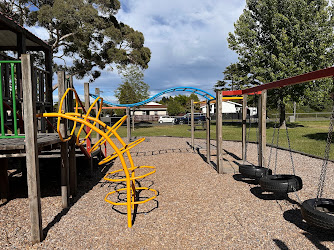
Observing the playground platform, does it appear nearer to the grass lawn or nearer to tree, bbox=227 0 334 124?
the grass lawn

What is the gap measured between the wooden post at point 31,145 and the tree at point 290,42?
1796 cm

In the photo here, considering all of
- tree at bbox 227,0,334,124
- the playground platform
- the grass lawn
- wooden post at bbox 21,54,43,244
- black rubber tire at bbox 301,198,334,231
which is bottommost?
the playground platform

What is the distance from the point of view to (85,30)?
19016mm

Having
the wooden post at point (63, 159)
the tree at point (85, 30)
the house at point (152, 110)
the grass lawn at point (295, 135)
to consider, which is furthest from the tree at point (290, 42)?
the house at point (152, 110)

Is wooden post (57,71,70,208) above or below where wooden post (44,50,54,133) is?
below

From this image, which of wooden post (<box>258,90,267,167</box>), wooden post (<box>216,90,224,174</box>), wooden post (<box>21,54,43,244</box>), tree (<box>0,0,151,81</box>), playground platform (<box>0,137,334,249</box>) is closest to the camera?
wooden post (<box>21,54,43,244</box>)

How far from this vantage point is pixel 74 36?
1905cm

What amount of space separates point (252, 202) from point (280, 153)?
589cm

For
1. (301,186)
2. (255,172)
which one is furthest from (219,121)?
(301,186)

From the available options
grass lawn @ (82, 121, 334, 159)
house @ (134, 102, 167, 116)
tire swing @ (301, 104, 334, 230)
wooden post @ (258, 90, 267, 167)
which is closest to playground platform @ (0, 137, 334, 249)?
tire swing @ (301, 104, 334, 230)

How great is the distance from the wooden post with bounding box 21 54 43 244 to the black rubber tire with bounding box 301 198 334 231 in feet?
11.5

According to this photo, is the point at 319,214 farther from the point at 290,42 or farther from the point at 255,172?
the point at 290,42

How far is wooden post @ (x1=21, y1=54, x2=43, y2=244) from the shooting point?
3033mm

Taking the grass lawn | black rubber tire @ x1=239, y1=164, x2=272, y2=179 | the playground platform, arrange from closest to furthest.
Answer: the playground platform < black rubber tire @ x1=239, y1=164, x2=272, y2=179 < the grass lawn
